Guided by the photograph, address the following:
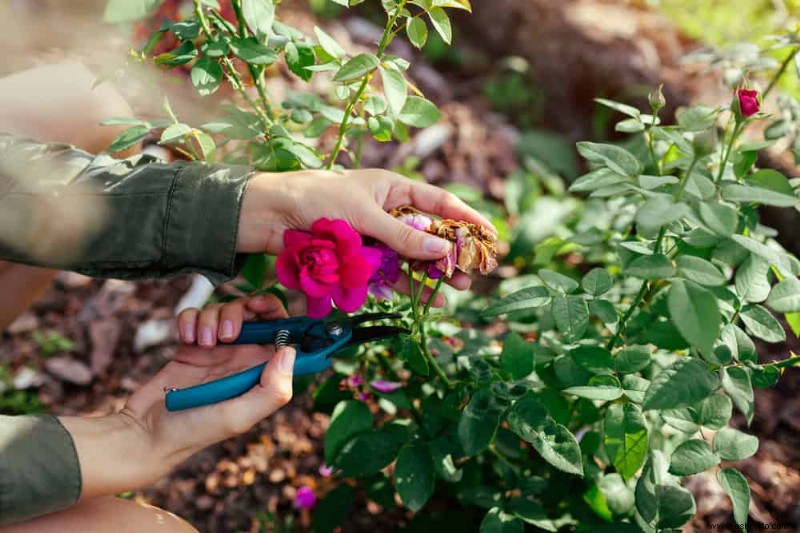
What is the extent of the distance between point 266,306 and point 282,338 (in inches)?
5.2

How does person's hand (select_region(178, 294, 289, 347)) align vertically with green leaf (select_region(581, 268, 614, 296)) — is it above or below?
below

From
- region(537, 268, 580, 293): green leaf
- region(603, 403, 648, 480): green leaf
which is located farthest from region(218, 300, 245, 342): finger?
region(603, 403, 648, 480): green leaf

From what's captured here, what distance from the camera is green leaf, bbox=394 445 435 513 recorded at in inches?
53.3

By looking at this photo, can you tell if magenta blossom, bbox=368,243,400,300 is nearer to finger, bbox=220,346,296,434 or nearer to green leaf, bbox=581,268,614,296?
finger, bbox=220,346,296,434

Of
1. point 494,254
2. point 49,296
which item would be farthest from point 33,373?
point 494,254

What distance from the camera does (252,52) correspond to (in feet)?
4.03

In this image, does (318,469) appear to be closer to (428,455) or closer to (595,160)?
(428,455)

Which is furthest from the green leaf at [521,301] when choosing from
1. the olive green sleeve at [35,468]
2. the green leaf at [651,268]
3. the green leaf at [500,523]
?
the olive green sleeve at [35,468]

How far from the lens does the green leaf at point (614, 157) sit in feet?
3.70

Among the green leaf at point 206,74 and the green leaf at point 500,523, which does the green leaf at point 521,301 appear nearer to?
the green leaf at point 500,523

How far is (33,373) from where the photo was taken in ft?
6.97

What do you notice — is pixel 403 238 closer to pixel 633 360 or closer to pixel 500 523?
pixel 633 360

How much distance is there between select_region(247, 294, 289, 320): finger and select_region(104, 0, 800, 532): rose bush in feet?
0.13

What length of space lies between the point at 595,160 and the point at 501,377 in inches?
18.5
